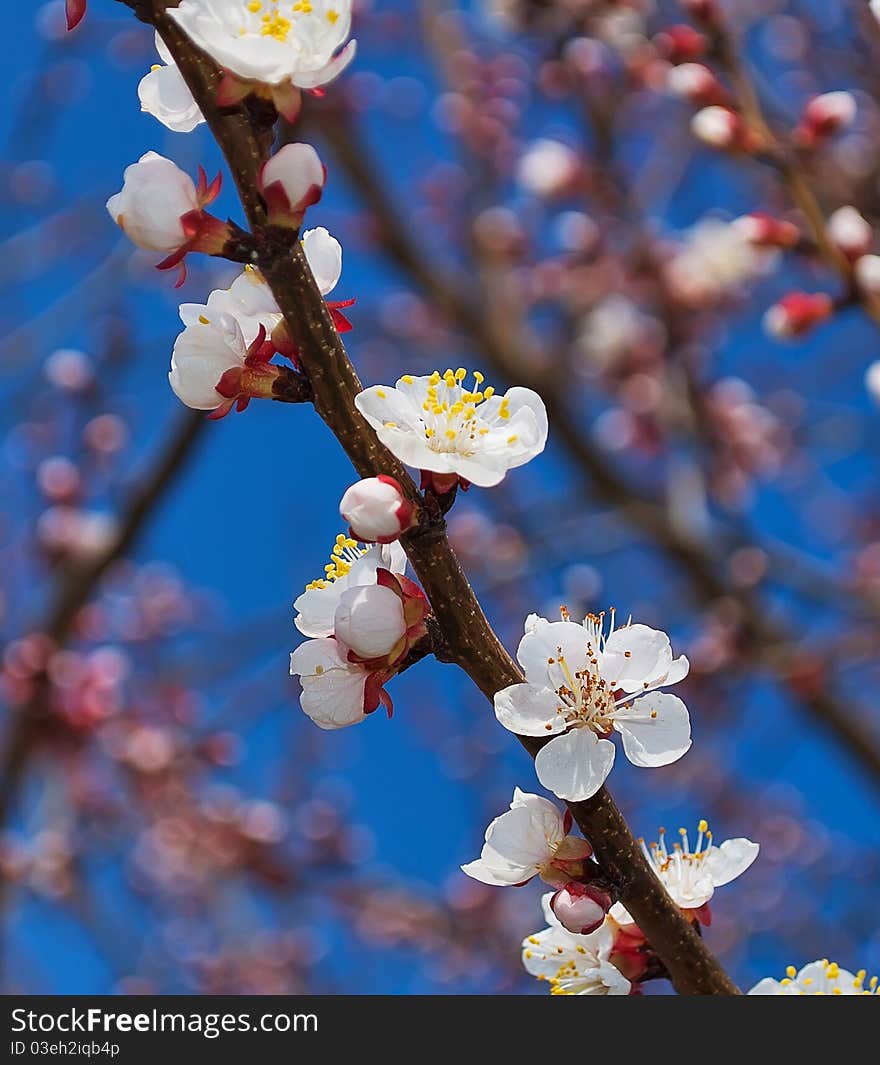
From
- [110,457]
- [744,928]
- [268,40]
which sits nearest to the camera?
[268,40]

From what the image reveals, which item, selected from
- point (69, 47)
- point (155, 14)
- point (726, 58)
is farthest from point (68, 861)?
point (155, 14)

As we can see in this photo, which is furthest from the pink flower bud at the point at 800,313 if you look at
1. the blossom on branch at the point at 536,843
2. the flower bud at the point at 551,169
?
the flower bud at the point at 551,169

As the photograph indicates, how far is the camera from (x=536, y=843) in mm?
1139

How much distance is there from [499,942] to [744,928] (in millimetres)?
1315

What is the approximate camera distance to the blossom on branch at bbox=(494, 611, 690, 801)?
1.07m

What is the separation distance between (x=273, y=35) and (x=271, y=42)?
0.16 m

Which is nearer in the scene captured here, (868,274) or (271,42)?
(271,42)

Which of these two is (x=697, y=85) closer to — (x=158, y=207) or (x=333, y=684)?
(x=158, y=207)

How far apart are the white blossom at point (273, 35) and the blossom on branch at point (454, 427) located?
0.30 metres

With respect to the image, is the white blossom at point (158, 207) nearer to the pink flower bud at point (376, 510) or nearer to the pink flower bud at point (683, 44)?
the pink flower bud at point (376, 510)

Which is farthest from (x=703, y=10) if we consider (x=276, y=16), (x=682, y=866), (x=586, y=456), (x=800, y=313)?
(x=586, y=456)

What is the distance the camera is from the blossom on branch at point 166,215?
1.04 metres

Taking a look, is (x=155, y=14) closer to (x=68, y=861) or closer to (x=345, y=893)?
(x=68, y=861)

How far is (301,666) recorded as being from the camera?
1.12 meters
